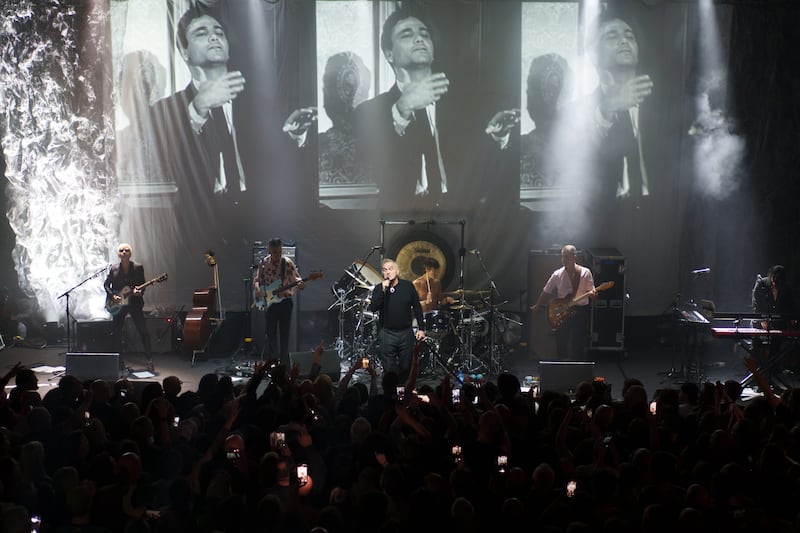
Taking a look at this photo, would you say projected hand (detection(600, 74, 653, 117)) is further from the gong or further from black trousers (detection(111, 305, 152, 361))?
black trousers (detection(111, 305, 152, 361))

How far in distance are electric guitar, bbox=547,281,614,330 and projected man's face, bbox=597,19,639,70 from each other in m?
3.35

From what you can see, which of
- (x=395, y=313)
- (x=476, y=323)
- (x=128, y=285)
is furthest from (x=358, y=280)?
(x=128, y=285)

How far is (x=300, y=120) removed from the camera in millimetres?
13469

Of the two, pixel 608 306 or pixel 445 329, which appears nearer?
pixel 445 329

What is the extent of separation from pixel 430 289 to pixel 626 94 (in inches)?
164

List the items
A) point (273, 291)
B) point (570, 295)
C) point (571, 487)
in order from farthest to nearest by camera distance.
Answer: point (570, 295) → point (273, 291) → point (571, 487)

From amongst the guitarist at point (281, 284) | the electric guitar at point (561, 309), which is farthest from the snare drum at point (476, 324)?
the guitarist at point (281, 284)

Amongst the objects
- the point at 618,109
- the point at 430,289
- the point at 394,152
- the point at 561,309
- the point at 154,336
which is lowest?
the point at 154,336

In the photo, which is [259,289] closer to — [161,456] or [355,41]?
[355,41]

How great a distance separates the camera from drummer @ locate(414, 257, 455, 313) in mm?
12148

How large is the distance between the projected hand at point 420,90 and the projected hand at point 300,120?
1250mm

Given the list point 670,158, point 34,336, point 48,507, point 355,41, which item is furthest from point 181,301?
point 48,507

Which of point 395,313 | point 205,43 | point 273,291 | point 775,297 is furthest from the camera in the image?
point 205,43

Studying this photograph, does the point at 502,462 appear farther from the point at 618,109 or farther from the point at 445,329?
the point at 618,109
